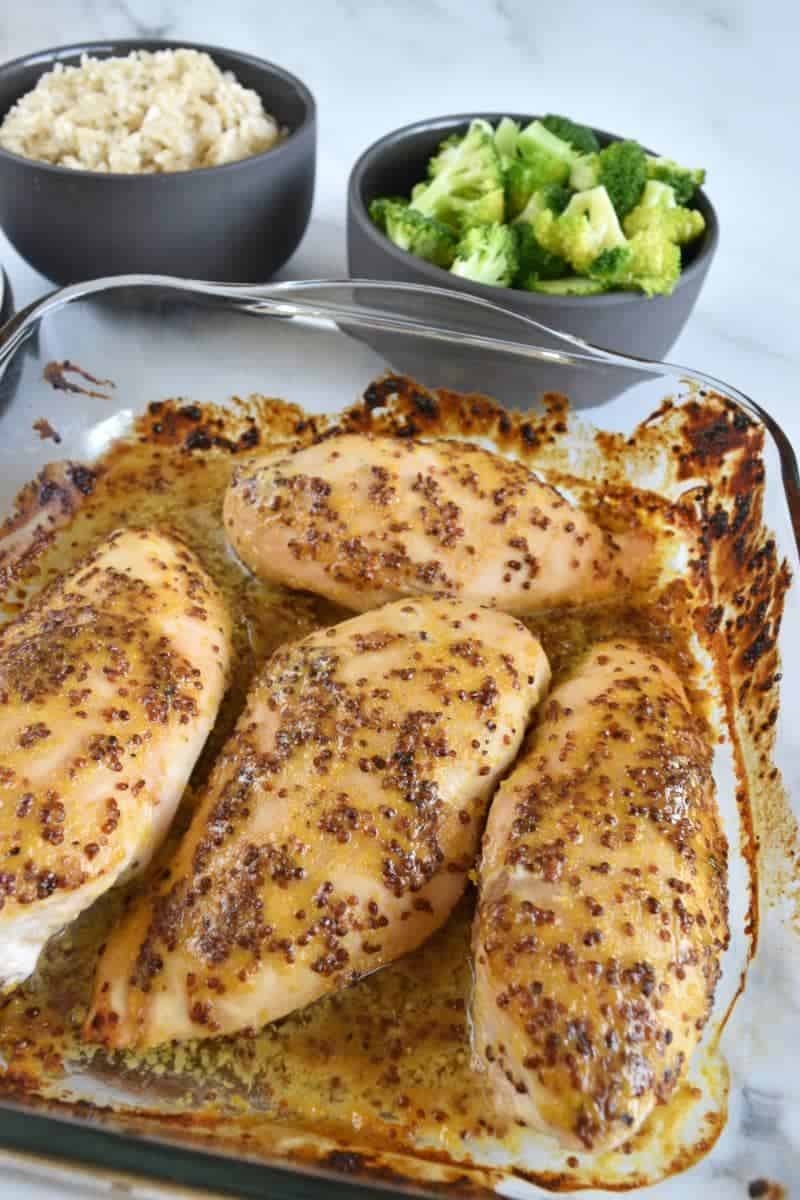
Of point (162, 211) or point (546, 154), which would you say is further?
point (546, 154)

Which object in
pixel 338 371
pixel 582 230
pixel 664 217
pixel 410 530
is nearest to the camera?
pixel 410 530

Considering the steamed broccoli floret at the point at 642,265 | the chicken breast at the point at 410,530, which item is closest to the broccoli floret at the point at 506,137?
the steamed broccoli floret at the point at 642,265

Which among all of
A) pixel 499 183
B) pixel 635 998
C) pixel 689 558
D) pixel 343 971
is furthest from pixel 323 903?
pixel 499 183

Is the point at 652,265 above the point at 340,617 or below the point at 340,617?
above

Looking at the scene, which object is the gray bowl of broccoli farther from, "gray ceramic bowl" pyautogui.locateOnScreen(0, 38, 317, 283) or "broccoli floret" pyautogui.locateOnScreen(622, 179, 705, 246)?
"gray ceramic bowl" pyautogui.locateOnScreen(0, 38, 317, 283)

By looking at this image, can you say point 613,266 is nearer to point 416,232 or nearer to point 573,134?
point 416,232

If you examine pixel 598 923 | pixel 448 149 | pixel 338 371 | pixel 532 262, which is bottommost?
pixel 598 923

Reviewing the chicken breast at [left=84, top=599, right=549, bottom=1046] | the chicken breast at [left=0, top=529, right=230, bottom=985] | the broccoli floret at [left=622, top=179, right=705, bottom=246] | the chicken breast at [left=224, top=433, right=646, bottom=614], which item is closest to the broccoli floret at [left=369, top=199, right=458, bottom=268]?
the broccoli floret at [left=622, top=179, right=705, bottom=246]

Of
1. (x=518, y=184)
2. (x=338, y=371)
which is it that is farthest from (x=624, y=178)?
(x=338, y=371)

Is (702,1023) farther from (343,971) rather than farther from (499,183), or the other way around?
(499,183)
